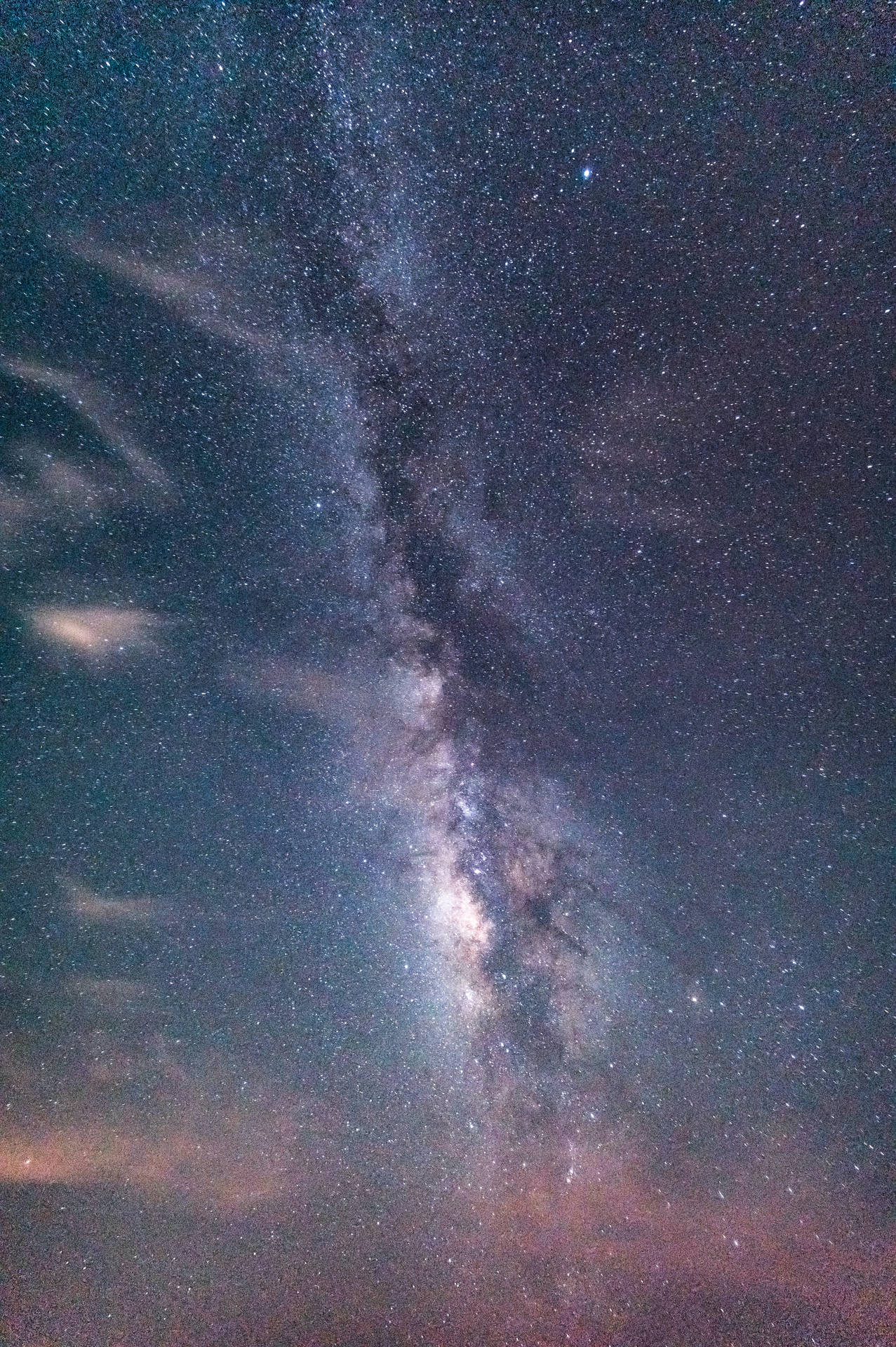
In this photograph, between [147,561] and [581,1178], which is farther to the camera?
[581,1178]

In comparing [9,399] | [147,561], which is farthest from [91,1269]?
[9,399]

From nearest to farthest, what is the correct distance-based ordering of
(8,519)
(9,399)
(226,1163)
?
(9,399) < (8,519) < (226,1163)

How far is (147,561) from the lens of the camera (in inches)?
112

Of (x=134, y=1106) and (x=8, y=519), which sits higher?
(x=8, y=519)

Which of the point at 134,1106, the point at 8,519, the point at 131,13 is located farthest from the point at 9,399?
the point at 134,1106

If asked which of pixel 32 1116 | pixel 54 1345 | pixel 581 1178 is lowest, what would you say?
pixel 54 1345

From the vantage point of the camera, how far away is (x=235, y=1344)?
3441 mm

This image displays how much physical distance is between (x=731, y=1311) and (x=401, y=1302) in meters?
1.91

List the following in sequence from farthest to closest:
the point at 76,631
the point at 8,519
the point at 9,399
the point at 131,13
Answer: the point at 76,631 → the point at 8,519 → the point at 9,399 → the point at 131,13

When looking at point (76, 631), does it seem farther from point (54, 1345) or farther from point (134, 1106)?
point (54, 1345)

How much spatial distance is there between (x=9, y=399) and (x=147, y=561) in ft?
2.74

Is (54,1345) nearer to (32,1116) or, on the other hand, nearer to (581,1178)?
(32,1116)

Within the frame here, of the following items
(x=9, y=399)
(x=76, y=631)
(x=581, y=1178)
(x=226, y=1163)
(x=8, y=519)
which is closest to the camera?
(x=9, y=399)

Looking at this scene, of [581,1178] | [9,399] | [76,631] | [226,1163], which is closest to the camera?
[9,399]
